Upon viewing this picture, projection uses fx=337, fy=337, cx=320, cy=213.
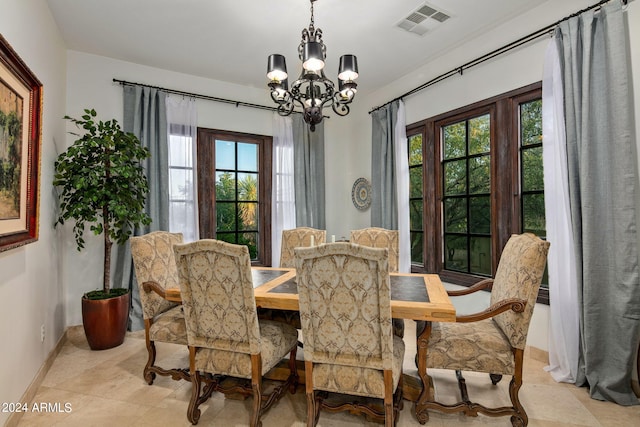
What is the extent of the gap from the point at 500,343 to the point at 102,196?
130 inches

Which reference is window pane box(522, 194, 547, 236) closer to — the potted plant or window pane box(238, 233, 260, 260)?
window pane box(238, 233, 260, 260)

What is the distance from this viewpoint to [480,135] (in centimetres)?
332

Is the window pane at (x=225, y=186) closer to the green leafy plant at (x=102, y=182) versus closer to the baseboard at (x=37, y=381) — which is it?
the green leafy plant at (x=102, y=182)

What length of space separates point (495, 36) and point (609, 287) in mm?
2288

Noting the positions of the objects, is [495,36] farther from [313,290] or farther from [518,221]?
[313,290]

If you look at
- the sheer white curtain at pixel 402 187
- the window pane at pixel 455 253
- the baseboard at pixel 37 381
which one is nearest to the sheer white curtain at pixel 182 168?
the baseboard at pixel 37 381

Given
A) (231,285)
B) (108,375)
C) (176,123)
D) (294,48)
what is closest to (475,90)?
(294,48)

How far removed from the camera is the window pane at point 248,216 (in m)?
4.42

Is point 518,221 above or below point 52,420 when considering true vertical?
above

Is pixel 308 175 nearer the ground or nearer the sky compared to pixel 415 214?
nearer the sky

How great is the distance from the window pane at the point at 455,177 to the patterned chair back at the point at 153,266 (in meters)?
2.79

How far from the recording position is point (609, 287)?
220cm

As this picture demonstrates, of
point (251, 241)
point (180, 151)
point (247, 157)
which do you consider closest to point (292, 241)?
point (251, 241)

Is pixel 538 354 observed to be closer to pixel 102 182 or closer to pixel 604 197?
pixel 604 197
